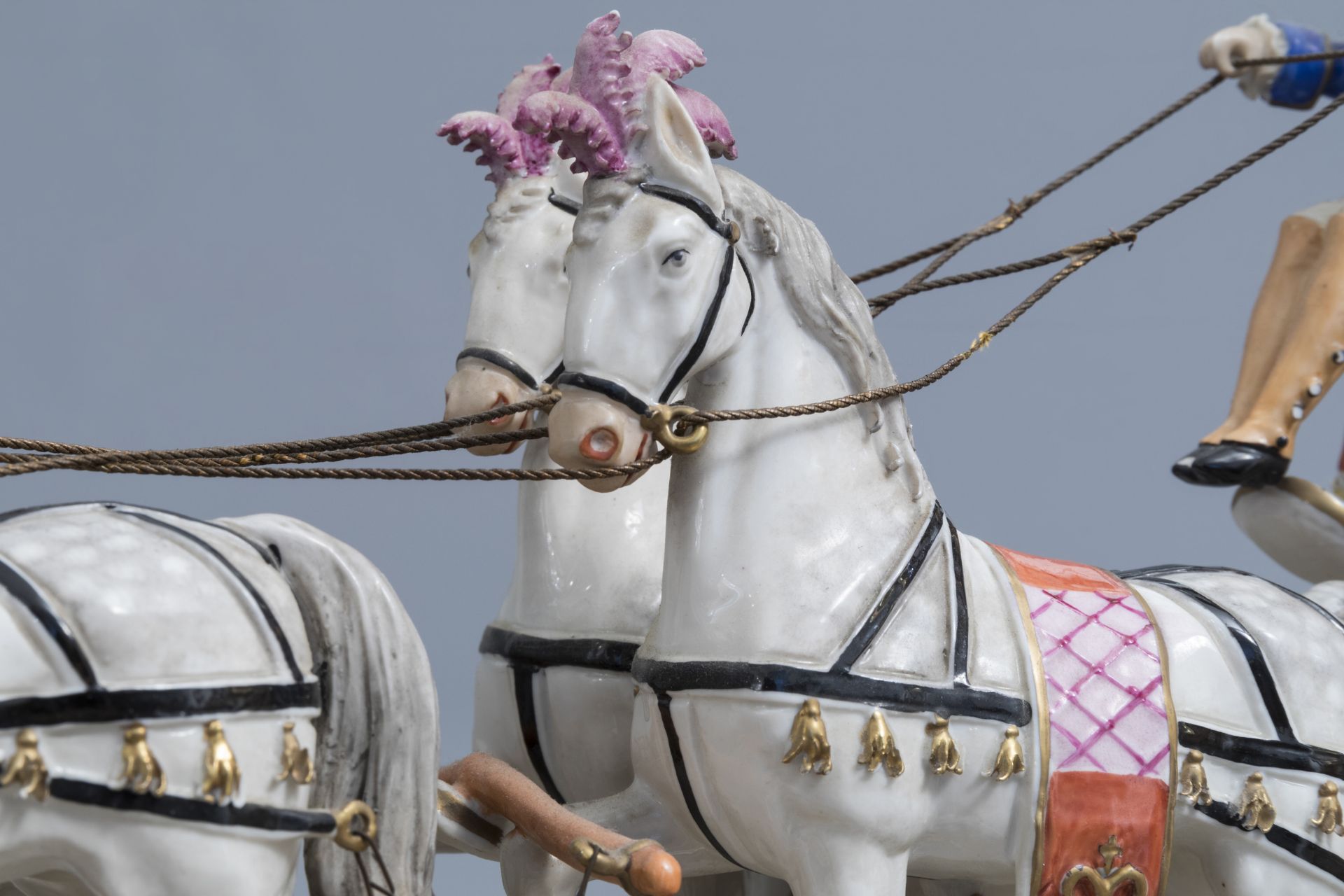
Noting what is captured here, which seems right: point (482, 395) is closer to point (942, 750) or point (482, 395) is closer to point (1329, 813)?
point (942, 750)

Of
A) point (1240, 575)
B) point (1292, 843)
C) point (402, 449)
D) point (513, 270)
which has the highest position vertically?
point (513, 270)

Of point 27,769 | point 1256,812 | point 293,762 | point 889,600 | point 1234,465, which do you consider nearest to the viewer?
point 27,769

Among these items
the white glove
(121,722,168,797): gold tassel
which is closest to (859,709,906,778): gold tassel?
(121,722,168,797): gold tassel

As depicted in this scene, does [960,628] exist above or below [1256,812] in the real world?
above

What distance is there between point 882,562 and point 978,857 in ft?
1.21

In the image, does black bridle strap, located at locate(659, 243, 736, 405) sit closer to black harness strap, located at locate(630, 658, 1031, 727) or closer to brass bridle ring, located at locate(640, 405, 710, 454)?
brass bridle ring, located at locate(640, 405, 710, 454)

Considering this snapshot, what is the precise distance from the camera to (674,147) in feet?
6.77

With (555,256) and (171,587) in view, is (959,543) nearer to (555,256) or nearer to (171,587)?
(555,256)

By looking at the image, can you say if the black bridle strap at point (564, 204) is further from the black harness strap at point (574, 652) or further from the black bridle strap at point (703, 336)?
the black harness strap at point (574, 652)

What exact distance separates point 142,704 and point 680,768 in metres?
0.68

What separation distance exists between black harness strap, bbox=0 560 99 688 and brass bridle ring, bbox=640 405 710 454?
669mm

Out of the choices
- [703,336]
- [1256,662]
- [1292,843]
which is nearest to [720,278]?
[703,336]

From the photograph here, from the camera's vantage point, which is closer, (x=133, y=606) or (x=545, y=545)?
(x=133, y=606)

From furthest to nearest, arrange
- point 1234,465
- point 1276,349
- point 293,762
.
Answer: point 1276,349, point 1234,465, point 293,762
